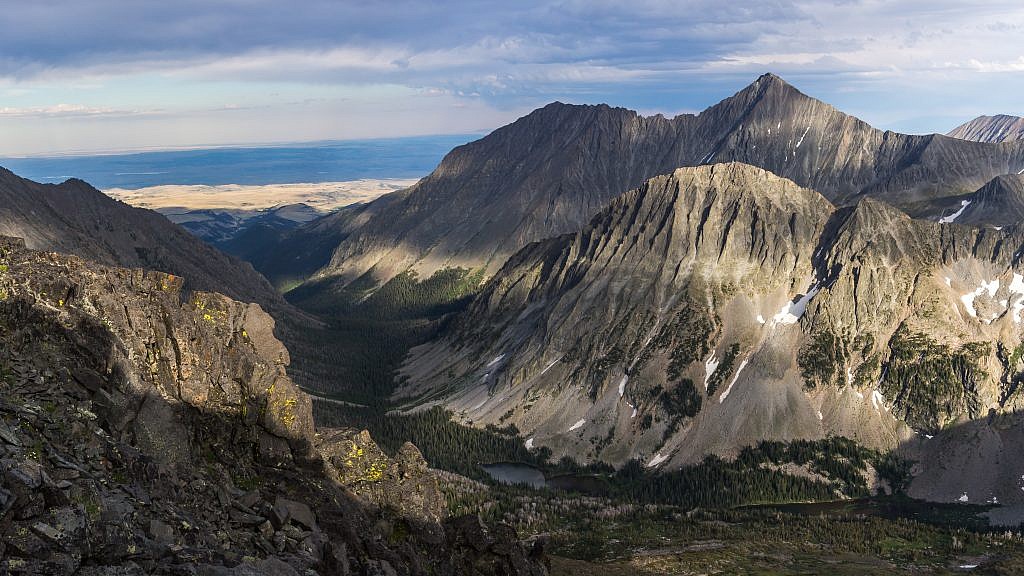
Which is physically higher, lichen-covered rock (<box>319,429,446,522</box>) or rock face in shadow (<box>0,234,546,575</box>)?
rock face in shadow (<box>0,234,546,575</box>)

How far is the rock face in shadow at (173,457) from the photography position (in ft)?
80.3

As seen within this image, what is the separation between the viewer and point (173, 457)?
3941 centimetres

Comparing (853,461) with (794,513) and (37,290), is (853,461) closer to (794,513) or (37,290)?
(794,513)

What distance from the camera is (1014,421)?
655 ft

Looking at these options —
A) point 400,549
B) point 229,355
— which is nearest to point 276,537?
point 400,549

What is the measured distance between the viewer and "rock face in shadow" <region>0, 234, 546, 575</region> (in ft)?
80.3

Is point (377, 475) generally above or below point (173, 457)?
below

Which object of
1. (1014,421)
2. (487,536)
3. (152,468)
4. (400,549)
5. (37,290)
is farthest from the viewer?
(1014,421)

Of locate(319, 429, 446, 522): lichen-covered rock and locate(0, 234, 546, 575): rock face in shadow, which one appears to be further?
locate(319, 429, 446, 522): lichen-covered rock

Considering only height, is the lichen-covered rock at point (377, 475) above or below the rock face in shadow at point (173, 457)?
below

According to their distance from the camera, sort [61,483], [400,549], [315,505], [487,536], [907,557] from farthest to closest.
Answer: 1. [907,557]
2. [487,536]
3. [400,549]
4. [315,505]
5. [61,483]

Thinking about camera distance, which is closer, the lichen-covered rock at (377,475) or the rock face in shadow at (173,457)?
the rock face in shadow at (173,457)

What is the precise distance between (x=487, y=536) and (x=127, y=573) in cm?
3925

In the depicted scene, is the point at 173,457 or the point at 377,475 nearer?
the point at 173,457
